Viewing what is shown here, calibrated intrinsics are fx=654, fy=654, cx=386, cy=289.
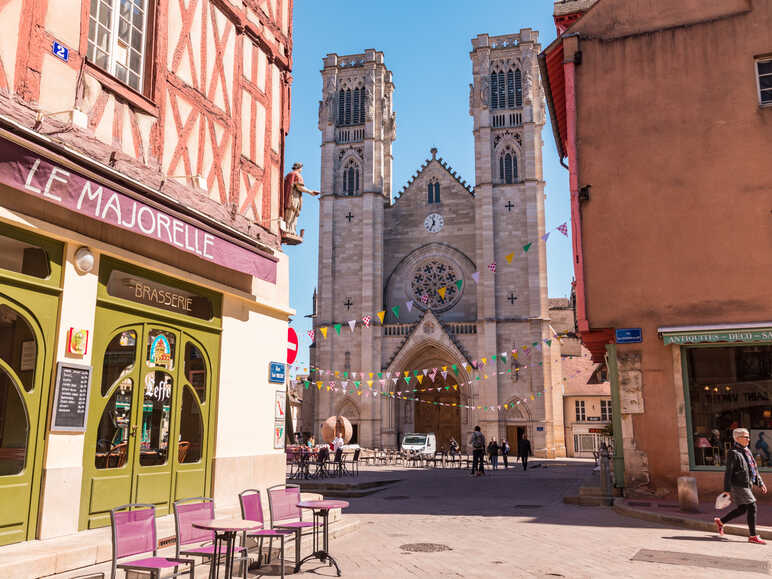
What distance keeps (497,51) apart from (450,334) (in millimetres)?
18466

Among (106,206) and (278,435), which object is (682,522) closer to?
(278,435)

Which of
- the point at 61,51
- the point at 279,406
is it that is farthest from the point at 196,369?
A: the point at 61,51

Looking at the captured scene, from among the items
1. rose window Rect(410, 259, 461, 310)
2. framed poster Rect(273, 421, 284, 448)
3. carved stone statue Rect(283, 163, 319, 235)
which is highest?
rose window Rect(410, 259, 461, 310)

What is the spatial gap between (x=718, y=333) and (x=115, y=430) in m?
9.60

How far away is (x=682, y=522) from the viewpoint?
29.7ft

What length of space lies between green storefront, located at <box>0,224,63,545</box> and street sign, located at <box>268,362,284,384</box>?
3.95 meters

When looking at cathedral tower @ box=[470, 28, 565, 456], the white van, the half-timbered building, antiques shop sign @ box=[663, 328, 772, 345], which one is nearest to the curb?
antiques shop sign @ box=[663, 328, 772, 345]

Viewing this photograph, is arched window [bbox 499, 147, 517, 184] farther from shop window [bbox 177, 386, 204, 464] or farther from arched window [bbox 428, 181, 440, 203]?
shop window [bbox 177, 386, 204, 464]

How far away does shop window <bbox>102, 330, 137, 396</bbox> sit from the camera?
6770 millimetres

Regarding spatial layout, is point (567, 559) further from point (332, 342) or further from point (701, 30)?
point (332, 342)

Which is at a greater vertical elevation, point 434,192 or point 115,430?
point 434,192

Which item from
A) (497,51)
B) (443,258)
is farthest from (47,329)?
(497,51)

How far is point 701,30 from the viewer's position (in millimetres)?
12789

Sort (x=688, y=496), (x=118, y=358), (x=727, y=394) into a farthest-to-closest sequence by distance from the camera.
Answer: (x=727, y=394) → (x=688, y=496) → (x=118, y=358)
